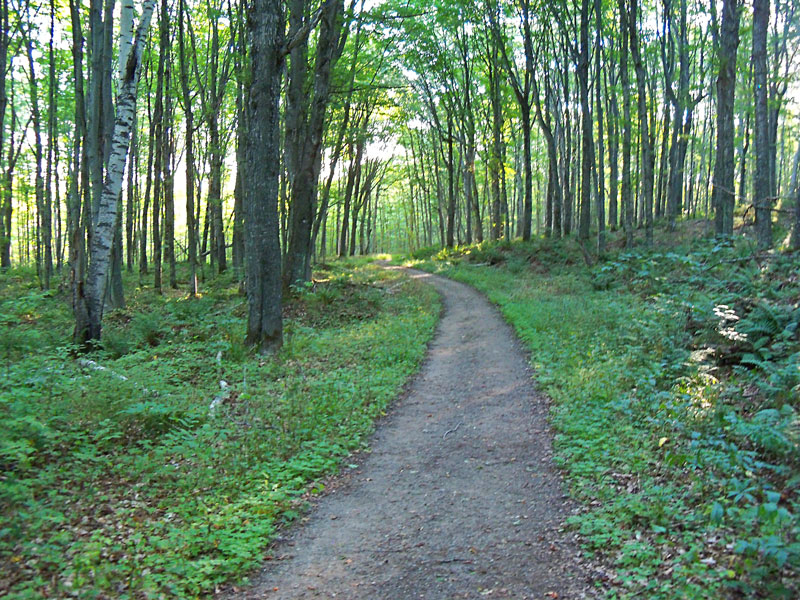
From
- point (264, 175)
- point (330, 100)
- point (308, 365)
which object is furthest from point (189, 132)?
point (308, 365)

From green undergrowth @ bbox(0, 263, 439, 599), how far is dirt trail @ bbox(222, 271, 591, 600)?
37 cm

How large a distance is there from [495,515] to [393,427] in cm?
264

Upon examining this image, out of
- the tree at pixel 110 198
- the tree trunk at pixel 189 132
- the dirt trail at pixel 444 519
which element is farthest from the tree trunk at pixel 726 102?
the tree trunk at pixel 189 132

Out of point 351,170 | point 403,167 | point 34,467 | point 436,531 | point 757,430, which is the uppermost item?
point 403,167

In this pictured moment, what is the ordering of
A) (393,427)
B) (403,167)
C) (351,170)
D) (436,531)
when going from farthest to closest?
(403,167), (351,170), (393,427), (436,531)

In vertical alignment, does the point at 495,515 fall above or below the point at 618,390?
below

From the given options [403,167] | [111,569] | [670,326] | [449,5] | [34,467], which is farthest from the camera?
[403,167]

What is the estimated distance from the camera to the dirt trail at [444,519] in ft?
13.1

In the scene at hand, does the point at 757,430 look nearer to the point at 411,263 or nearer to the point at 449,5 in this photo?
the point at 449,5

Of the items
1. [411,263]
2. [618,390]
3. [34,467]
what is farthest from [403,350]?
[411,263]

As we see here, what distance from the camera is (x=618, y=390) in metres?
7.68

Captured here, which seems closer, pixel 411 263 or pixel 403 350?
pixel 403 350

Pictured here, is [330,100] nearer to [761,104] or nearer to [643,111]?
[643,111]

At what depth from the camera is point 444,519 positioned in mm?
4969
